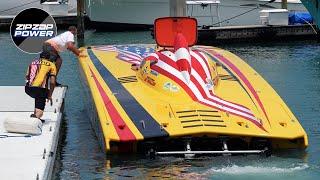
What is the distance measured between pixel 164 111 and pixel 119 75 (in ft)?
8.12

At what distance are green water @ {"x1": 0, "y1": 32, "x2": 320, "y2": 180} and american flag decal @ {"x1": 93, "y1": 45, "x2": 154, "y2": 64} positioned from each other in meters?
1.41

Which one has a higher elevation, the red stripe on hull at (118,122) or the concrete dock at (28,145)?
the red stripe on hull at (118,122)

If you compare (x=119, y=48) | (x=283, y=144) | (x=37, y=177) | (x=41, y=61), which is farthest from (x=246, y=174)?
(x=119, y=48)

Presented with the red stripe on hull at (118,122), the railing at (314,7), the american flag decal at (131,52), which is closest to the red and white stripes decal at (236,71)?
the american flag decal at (131,52)

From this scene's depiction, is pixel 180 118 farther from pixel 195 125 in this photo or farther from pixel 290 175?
pixel 290 175

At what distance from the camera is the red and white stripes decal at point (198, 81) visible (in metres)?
13.2

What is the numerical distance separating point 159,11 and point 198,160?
2879cm

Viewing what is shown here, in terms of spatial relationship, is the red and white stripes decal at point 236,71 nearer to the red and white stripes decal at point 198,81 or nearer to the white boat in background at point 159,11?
the red and white stripes decal at point 198,81

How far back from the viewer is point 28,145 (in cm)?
1150

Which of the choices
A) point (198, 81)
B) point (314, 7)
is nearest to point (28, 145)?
point (198, 81)

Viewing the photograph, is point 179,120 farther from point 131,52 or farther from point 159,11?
point 159,11

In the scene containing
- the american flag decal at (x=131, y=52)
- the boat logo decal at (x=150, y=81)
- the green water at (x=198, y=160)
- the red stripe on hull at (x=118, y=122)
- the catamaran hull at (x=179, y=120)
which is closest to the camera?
the green water at (x=198, y=160)

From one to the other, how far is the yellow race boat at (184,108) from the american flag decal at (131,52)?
0.49 m

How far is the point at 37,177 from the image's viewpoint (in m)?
9.68
